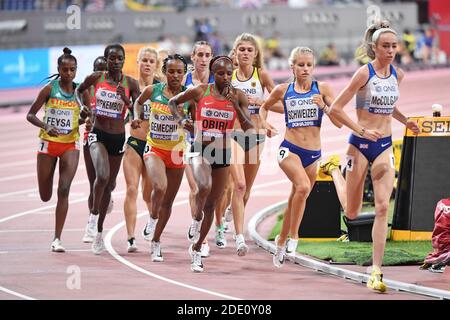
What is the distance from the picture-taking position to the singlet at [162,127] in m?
13.9

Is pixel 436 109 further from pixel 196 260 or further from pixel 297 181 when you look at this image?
pixel 196 260

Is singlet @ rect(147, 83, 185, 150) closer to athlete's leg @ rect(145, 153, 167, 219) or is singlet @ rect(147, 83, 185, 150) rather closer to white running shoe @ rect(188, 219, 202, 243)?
athlete's leg @ rect(145, 153, 167, 219)

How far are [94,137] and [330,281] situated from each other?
3657mm

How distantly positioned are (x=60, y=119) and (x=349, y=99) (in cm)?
419

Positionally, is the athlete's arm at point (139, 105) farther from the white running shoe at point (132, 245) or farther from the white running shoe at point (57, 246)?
the white running shoe at point (57, 246)

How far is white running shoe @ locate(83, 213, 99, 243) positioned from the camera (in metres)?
15.0

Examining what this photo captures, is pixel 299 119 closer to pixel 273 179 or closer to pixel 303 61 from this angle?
pixel 303 61

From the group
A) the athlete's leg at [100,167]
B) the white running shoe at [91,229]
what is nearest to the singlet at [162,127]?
the athlete's leg at [100,167]

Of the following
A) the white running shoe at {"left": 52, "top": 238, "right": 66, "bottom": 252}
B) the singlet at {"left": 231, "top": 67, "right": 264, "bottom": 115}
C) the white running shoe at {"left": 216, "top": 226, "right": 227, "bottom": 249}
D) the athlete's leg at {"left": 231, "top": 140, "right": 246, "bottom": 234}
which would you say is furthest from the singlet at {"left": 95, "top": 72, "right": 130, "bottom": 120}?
the white running shoe at {"left": 216, "top": 226, "right": 227, "bottom": 249}

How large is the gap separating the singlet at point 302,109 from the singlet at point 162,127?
1432mm

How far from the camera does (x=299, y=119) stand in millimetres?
13250

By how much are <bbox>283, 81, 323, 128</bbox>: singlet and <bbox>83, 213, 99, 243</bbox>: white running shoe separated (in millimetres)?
3089

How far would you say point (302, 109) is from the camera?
1324cm
